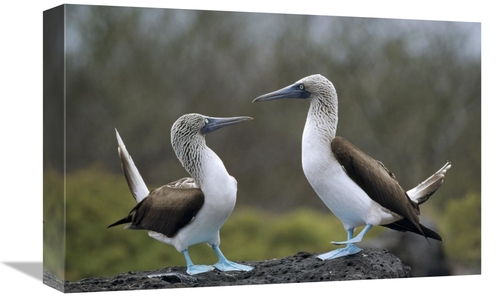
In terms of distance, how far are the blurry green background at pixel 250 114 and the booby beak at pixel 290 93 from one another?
156mm

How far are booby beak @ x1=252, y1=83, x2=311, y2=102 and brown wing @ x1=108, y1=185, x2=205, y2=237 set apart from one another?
1.17 metres

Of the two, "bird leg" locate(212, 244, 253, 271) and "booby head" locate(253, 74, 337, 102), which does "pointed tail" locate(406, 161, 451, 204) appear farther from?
"bird leg" locate(212, 244, 253, 271)

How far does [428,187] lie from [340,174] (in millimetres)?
1208

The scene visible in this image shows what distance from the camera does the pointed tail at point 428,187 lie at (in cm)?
919

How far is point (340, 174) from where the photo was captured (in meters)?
8.55

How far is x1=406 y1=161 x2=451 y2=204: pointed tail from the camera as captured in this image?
919cm

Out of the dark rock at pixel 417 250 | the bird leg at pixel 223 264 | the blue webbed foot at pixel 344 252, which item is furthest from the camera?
the dark rock at pixel 417 250

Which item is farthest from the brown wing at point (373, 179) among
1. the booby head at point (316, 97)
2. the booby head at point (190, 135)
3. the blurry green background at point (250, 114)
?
the booby head at point (190, 135)

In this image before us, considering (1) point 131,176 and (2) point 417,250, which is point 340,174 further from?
(1) point 131,176

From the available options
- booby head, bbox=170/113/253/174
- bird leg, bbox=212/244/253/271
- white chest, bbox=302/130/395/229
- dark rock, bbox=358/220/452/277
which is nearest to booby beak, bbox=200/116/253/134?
booby head, bbox=170/113/253/174

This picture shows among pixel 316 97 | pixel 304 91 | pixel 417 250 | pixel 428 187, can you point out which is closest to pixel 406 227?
pixel 417 250

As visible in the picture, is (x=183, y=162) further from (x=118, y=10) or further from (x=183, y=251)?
(x=118, y=10)

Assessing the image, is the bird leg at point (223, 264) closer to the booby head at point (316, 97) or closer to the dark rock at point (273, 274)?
the dark rock at point (273, 274)

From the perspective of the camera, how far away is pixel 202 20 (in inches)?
336
